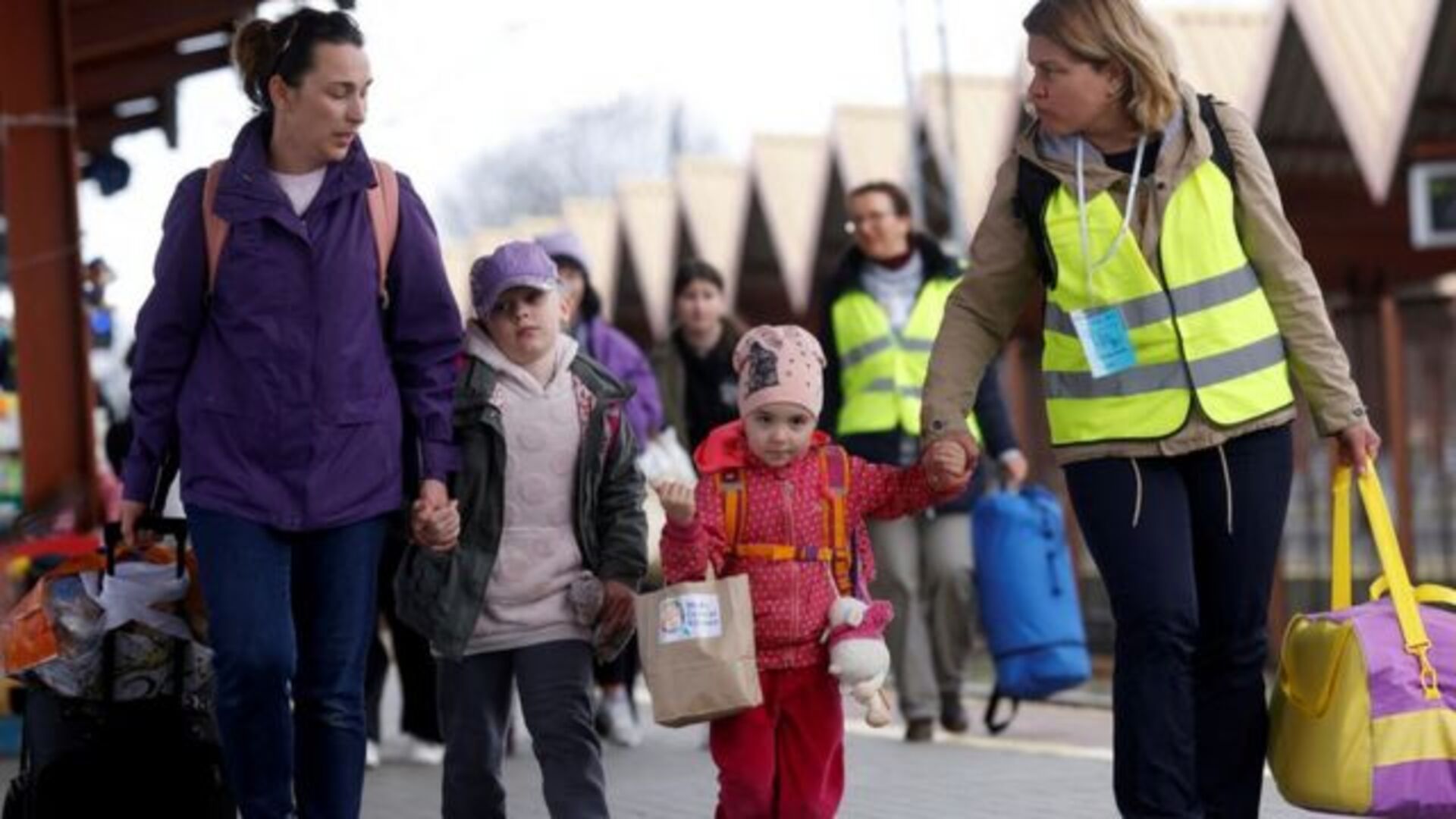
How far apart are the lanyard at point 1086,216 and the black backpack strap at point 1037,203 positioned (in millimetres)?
81

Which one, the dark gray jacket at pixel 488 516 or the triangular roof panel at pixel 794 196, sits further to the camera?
the triangular roof panel at pixel 794 196

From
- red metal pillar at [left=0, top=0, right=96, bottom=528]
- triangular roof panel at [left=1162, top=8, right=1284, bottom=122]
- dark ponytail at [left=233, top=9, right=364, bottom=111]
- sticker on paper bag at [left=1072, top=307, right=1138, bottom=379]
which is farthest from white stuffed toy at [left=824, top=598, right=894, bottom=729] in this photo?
triangular roof panel at [left=1162, top=8, right=1284, bottom=122]

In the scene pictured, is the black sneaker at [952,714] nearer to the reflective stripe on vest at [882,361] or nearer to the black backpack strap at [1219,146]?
the reflective stripe on vest at [882,361]

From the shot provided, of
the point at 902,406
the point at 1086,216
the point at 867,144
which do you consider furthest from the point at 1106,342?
the point at 867,144

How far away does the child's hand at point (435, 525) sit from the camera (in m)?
6.54

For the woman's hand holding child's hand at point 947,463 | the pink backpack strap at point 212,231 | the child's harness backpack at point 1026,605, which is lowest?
the child's harness backpack at point 1026,605

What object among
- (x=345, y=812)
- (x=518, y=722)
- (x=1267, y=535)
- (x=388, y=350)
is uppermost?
(x=388, y=350)

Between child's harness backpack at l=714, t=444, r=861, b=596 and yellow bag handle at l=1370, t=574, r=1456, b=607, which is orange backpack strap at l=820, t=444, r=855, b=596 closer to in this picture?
child's harness backpack at l=714, t=444, r=861, b=596

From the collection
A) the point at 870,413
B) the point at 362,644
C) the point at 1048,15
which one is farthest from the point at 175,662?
the point at 870,413

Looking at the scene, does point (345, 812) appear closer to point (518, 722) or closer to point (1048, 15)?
point (1048, 15)

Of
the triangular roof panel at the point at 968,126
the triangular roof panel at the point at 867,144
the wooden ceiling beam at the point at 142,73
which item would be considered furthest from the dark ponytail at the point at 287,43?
the triangular roof panel at the point at 867,144

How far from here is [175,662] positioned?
23.4 feet

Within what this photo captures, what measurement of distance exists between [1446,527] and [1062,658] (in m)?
5.52

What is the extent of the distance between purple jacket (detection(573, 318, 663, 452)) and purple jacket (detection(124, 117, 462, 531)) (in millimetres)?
4903
